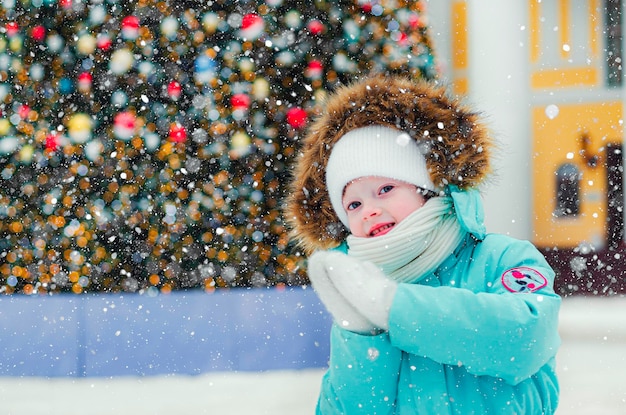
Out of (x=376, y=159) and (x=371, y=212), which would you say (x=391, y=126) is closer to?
(x=376, y=159)

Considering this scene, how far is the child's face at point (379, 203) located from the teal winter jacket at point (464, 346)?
153 millimetres

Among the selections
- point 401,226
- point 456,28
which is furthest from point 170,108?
point 456,28

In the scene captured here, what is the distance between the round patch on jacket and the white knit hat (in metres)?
0.28

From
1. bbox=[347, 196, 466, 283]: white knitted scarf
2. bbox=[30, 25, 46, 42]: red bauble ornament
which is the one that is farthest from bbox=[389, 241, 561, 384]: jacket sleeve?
bbox=[30, 25, 46, 42]: red bauble ornament

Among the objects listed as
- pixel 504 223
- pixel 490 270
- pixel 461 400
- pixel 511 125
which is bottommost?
pixel 504 223

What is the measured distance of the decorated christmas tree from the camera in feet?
13.3

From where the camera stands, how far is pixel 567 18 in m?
8.16

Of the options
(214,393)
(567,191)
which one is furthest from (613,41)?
(214,393)

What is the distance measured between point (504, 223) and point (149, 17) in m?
3.77

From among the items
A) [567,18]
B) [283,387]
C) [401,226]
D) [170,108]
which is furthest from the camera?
[567,18]

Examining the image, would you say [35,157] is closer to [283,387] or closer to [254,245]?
[254,245]

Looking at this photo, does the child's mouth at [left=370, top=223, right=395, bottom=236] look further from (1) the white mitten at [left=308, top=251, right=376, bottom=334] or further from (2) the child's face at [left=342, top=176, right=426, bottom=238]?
(1) the white mitten at [left=308, top=251, right=376, bottom=334]

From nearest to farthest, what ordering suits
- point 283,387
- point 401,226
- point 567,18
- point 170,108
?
point 401,226, point 283,387, point 170,108, point 567,18

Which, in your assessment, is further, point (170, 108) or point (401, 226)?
point (170, 108)
